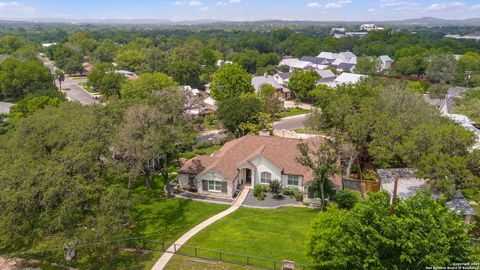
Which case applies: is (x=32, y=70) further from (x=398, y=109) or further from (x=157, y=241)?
(x=398, y=109)

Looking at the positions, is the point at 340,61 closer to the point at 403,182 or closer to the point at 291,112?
the point at 291,112

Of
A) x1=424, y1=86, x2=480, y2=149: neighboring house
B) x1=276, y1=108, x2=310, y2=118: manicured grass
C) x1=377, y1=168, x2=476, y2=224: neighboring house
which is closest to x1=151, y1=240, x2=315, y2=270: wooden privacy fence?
x1=377, y1=168, x2=476, y2=224: neighboring house

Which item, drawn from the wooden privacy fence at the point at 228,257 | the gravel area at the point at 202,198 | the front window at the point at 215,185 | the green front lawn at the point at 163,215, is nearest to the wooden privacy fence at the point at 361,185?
the gravel area at the point at 202,198

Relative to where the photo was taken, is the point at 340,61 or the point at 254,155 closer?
the point at 254,155

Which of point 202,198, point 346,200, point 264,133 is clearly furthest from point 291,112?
point 346,200

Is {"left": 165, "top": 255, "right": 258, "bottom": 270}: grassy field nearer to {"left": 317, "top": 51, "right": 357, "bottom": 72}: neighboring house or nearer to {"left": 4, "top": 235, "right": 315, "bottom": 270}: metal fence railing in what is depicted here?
{"left": 4, "top": 235, "right": 315, "bottom": 270}: metal fence railing

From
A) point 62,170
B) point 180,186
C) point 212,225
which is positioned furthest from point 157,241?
point 180,186
